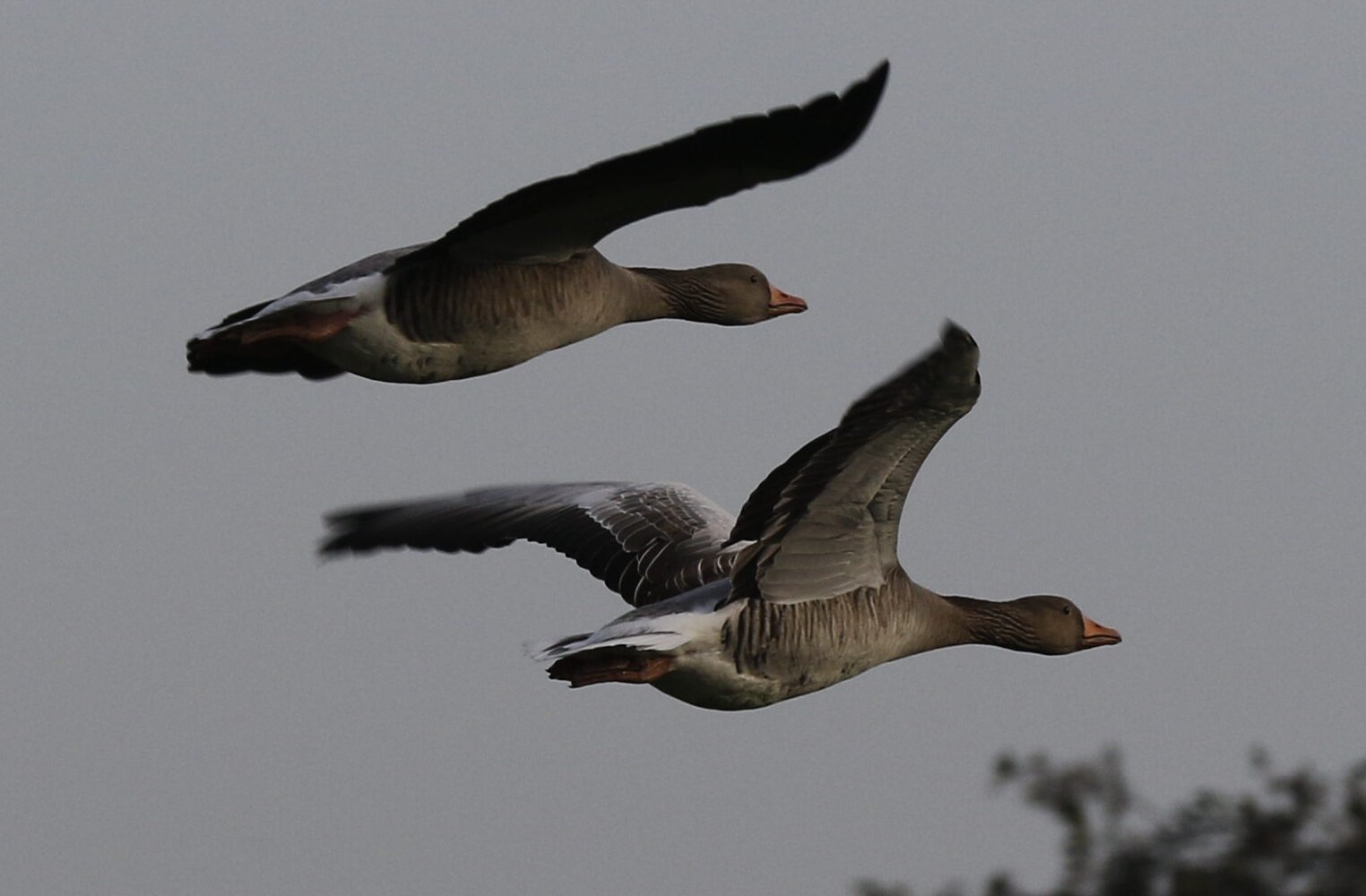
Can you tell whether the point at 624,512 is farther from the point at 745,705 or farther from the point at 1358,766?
the point at 1358,766

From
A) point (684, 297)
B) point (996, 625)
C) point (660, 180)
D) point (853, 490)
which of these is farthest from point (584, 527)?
point (660, 180)

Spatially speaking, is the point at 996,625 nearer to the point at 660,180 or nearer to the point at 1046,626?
the point at 1046,626

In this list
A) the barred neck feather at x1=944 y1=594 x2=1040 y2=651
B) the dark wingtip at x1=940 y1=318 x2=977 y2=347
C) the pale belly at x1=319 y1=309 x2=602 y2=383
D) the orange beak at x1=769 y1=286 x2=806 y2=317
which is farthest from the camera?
the orange beak at x1=769 y1=286 x2=806 y2=317

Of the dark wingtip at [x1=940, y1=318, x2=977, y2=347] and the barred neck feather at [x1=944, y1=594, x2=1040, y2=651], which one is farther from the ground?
the dark wingtip at [x1=940, y1=318, x2=977, y2=347]

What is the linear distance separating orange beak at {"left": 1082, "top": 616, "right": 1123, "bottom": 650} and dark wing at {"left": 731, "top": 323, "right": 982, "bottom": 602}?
6.56ft

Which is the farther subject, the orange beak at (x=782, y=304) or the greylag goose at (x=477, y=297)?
the orange beak at (x=782, y=304)

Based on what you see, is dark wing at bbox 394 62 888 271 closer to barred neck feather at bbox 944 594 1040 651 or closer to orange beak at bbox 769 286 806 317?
orange beak at bbox 769 286 806 317

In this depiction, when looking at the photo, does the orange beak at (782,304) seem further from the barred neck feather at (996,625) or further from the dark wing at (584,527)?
the barred neck feather at (996,625)

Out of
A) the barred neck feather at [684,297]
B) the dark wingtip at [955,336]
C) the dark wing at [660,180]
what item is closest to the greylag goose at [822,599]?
the dark wingtip at [955,336]

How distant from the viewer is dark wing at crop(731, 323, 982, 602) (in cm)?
1022

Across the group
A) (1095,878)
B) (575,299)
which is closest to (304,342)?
(575,299)

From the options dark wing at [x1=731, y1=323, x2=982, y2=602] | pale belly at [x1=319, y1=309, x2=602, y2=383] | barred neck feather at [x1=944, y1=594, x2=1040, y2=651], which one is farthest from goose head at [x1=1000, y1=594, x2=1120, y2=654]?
pale belly at [x1=319, y1=309, x2=602, y2=383]

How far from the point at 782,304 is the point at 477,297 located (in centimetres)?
248

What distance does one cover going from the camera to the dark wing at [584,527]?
13945 millimetres
